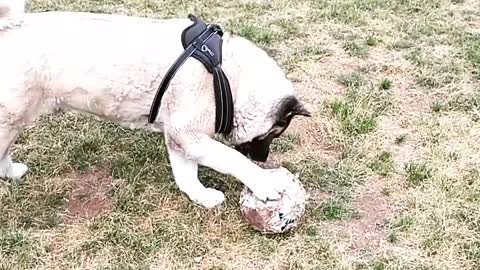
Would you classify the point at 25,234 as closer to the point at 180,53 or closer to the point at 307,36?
the point at 180,53

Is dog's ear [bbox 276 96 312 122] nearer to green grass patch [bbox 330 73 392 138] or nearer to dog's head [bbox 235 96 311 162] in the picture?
dog's head [bbox 235 96 311 162]

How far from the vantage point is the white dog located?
3447 mm

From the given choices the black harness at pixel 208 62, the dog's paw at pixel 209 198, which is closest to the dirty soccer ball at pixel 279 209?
the dog's paw at pixel 209 198

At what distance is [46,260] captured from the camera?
355 cm

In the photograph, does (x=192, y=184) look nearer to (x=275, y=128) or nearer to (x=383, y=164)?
(x=275, y=128)

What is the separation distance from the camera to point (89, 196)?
4.05 metres

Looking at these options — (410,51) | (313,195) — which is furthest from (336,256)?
(410,51)

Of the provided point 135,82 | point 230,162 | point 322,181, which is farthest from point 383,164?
point 135,82

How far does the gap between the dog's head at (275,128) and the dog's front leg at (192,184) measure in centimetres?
25

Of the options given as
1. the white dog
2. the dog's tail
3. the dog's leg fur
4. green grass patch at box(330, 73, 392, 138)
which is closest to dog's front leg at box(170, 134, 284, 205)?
the white dog

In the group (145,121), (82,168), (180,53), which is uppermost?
(180,53)

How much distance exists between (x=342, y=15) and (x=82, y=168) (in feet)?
9.11

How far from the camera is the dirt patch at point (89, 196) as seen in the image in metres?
3.91

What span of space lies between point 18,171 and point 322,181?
1.62 metres
